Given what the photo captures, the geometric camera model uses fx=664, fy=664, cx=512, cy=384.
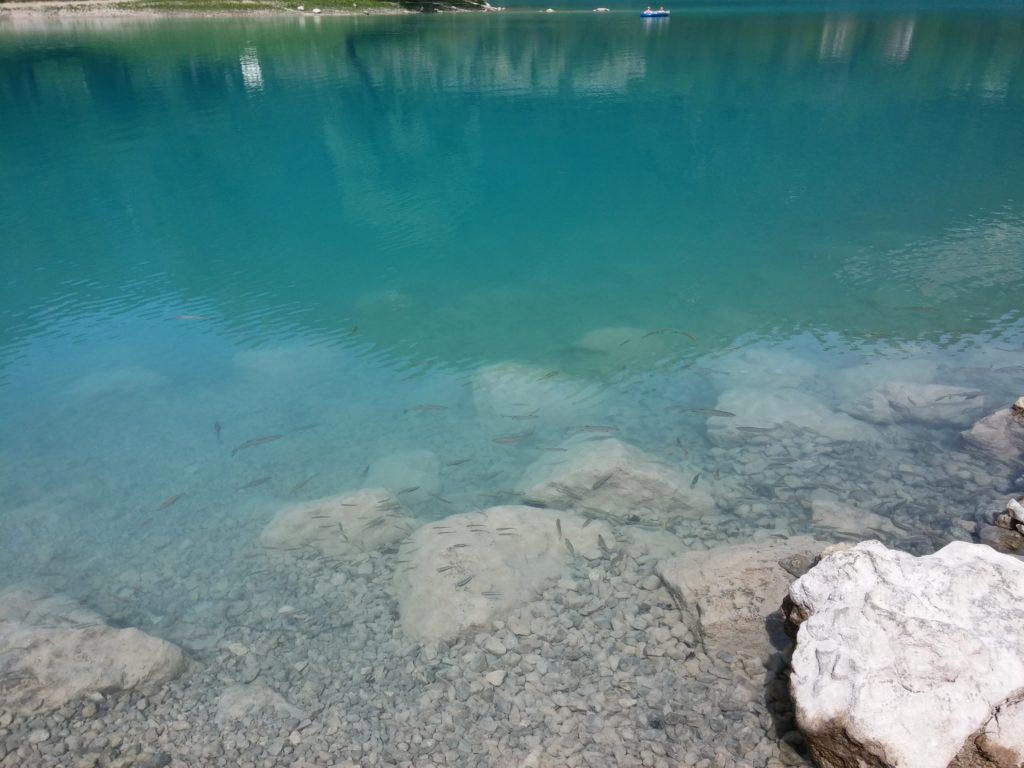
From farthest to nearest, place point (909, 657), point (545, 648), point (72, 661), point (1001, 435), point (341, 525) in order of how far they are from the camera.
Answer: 1. point (1001, 435)
2. point (341, 525)
3. point (545, 648)
4. point (72, 661)
5. point (909, 657)

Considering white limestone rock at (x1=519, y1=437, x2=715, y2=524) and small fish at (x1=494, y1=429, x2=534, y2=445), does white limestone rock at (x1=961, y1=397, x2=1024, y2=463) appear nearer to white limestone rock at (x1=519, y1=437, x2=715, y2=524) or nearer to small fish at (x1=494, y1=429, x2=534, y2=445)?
white limestone rock at (x1=519, y1=437, x2=715, y2=524)

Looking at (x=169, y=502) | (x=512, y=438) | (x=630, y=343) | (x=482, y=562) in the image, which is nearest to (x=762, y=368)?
(x=630, y=343)

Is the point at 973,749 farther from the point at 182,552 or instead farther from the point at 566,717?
the point at 182,552

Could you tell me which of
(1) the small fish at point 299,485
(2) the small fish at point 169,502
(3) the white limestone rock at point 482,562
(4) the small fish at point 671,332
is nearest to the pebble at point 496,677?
(3) the white limestone rock at point 482,562

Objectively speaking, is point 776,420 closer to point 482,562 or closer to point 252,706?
point 482,562

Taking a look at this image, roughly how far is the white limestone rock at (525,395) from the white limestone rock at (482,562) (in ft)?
9.23

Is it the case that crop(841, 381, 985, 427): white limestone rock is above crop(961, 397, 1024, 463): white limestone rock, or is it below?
below

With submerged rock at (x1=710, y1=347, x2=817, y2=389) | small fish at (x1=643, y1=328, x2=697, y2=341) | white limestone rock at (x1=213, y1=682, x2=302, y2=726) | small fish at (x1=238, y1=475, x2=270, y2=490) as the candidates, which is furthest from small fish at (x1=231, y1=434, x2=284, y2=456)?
submerged rock at (x1=710, y1=347, x2=817, y2=389)

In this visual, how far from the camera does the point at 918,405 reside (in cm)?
1044

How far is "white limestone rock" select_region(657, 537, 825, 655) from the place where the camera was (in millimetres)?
6328

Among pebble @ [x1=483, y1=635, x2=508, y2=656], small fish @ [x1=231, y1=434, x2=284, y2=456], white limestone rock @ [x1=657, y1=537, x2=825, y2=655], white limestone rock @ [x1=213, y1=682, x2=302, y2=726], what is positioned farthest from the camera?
small fish @ [x1=231, y1=434, x2=284, y2=456]

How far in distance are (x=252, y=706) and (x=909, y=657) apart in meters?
5.47

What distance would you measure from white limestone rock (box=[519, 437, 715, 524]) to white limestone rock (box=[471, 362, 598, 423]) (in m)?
1.83

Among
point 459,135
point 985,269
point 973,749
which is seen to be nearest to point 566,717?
point 973,749
